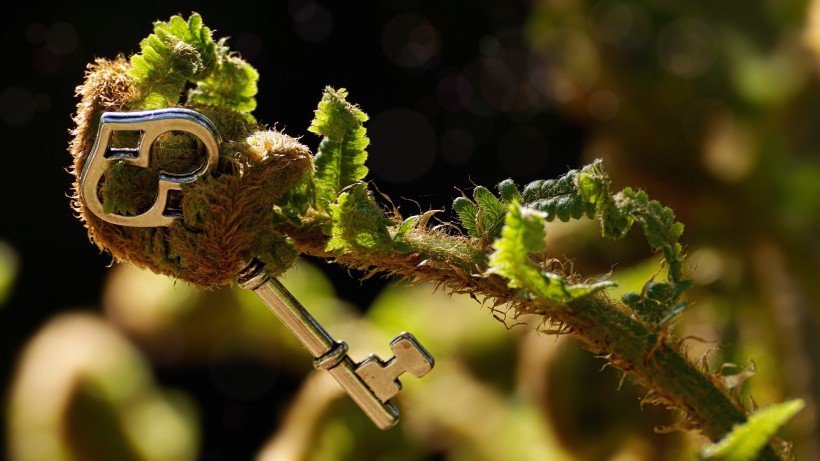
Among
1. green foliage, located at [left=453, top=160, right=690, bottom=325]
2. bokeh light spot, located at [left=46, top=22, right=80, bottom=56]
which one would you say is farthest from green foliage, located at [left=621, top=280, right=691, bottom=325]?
bokeh light spot, located at [left=46, top=22, right=80, bottom=56]

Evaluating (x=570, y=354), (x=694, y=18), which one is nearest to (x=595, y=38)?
(x=694, y=18)

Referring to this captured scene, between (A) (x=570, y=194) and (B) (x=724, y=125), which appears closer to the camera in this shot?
(A) (x=570, y=194)

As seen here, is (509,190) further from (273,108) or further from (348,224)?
(273,108)

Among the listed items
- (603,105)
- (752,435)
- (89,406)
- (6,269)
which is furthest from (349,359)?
(6,269)

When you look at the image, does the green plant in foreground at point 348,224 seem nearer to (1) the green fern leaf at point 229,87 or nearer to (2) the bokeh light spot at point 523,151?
(1) the green fern leaf at point 229,87

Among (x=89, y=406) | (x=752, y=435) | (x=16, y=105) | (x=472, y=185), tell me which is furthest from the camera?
(x=16, y=105)
